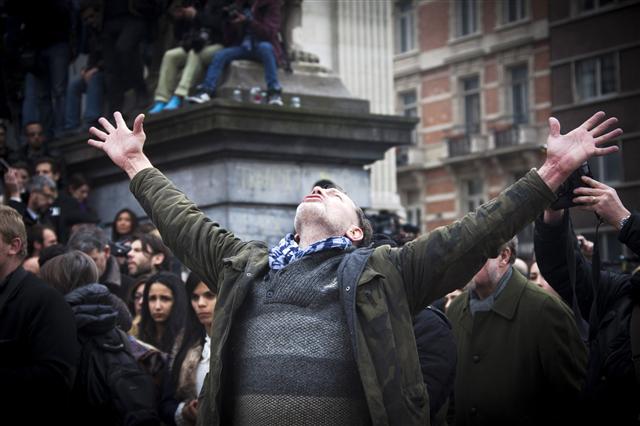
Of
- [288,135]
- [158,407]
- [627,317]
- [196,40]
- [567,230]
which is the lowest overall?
[158,407]

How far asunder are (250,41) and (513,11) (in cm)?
3167

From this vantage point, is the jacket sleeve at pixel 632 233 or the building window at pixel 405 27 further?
the building window at pixel 405 27

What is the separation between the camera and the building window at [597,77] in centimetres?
3650

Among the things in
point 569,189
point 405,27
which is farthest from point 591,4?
point 569,189

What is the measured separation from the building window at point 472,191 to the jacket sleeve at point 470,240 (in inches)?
1614

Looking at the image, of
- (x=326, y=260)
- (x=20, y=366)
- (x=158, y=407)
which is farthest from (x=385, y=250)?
(x=158, y=407)

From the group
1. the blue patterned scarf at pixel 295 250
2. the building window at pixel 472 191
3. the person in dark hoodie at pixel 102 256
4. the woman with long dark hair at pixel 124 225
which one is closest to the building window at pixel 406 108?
the building window at pixel 472 191

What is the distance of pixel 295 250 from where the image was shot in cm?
544

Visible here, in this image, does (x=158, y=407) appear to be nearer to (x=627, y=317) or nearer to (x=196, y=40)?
(x=627, y=317)

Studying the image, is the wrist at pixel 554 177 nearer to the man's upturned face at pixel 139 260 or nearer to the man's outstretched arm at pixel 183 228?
the man's outstretched arm at pixel 183 228

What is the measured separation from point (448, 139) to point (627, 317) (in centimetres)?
4006

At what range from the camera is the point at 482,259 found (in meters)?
5.13

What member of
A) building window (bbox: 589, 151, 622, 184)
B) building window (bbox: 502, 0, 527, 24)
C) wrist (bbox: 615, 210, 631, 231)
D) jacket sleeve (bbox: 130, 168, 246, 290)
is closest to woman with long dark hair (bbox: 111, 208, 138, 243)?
jacket sleeve (bbox: 130, 168, 246, 290)

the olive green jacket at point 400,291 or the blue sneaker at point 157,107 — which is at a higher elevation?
the blue sneaker at point 157,107
